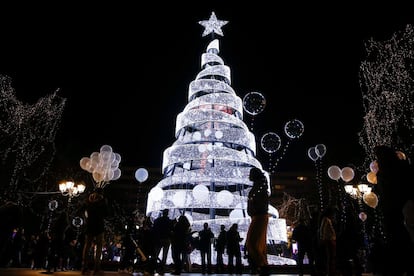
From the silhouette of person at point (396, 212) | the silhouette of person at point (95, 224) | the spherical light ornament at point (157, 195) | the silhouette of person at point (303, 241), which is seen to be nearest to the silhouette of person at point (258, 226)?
the silhouette of person at point (396, 212)

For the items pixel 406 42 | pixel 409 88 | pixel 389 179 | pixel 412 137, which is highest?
pixel 406 42

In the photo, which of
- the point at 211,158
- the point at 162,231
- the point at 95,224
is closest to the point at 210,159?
the point at 211,158

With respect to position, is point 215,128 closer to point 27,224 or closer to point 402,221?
point 27,224

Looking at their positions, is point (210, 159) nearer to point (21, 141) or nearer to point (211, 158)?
point (211, 158)

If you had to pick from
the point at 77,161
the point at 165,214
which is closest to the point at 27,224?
the point at 77,161

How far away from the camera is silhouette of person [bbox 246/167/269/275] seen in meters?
6.61

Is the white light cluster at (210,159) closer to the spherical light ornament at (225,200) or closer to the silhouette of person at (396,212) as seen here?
the spherical light ornament at (225,200)

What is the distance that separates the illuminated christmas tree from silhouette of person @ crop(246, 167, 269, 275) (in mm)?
15464

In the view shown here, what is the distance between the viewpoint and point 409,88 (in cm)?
1848

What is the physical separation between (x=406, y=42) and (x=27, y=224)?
29.3 m

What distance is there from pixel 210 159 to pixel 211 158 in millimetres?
714

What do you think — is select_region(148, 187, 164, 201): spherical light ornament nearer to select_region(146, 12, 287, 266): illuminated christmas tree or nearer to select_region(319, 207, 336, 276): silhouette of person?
select_region(146, 12, 287, 266): illuminated christmas tree

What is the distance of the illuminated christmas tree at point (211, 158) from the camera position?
23.0 m

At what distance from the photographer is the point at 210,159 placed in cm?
2453
